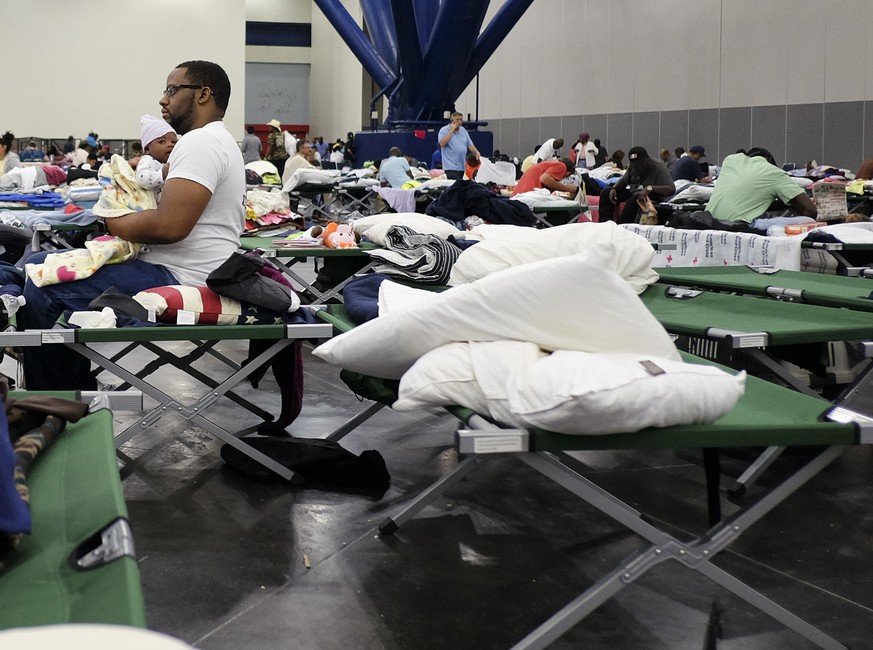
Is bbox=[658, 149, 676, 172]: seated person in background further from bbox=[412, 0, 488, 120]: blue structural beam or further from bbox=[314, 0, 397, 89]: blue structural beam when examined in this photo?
bbox=[314, 0, 397, 89]: blue structural beam

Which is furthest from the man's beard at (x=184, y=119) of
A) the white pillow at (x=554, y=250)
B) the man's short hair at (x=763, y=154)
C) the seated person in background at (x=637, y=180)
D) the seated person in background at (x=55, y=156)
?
the seated person in background at (x=55, y=156)

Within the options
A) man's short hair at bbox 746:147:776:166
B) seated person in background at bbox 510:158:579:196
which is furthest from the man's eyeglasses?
seated person in background at bbox 510:158:579:196

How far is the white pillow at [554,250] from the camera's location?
4047 mm

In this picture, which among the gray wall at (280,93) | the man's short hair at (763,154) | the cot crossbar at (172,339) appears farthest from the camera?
the gray wall at (280,93)

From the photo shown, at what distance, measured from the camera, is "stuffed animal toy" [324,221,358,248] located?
557 cm

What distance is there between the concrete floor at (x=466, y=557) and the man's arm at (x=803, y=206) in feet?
9.86

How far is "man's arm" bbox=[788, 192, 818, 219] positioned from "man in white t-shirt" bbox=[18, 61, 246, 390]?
420 cm

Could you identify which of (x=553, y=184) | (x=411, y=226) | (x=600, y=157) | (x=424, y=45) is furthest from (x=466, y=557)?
(x=424, y=45)

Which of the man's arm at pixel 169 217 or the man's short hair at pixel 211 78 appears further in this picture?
the man's short hair at pixel 211 78

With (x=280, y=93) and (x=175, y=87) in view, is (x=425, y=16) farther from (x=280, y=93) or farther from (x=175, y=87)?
(x=175, y=87)

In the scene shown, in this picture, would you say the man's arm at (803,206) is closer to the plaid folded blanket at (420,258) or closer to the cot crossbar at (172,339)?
the plaid folded blanket at (420,258)

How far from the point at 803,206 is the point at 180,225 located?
4.51 meters

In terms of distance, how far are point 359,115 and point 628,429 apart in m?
28.8

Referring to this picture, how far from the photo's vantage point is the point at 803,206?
670 centimetres
